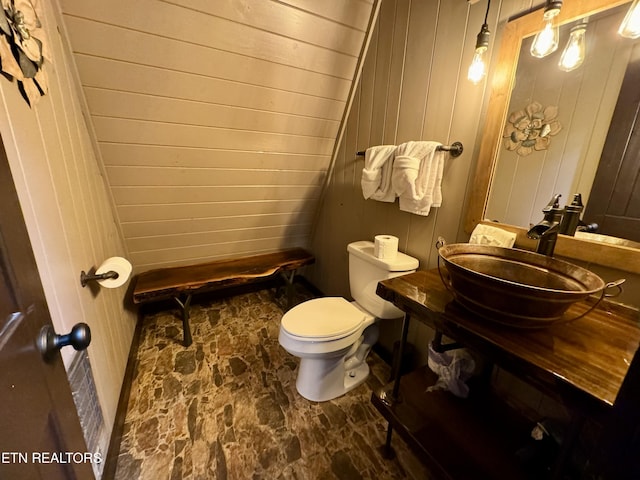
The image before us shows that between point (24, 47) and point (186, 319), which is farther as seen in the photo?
point (186, 319)

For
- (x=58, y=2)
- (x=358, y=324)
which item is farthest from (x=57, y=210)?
(x=358, y=324)

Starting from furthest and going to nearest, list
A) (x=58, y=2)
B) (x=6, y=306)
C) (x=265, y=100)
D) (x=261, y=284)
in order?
(x=261, y=284)
(x=265, y=100)
(x=58, y=2)
(x=6, y=306)

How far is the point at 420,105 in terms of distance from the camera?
134 centimetres

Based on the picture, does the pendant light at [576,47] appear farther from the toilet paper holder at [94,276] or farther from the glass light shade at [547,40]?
the toilet paper holder at [94,276]

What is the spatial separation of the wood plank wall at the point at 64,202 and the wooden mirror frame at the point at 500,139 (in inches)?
59.8

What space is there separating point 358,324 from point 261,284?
5.17 ft

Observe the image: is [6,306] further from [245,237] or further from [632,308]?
[245,237]

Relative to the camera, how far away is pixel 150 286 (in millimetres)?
1818

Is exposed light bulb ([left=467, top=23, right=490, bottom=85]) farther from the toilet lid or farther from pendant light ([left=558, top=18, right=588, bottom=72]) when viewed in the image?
the toilet lid

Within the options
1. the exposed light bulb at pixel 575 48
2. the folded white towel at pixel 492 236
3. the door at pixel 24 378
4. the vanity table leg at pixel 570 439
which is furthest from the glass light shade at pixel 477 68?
the door at pixel 24 378

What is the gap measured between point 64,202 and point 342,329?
126 centimetres

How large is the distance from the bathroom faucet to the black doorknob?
122 cm

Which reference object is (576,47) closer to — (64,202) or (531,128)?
(531,128)

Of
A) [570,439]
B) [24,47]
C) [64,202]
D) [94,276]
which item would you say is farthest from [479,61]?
[94,276]
